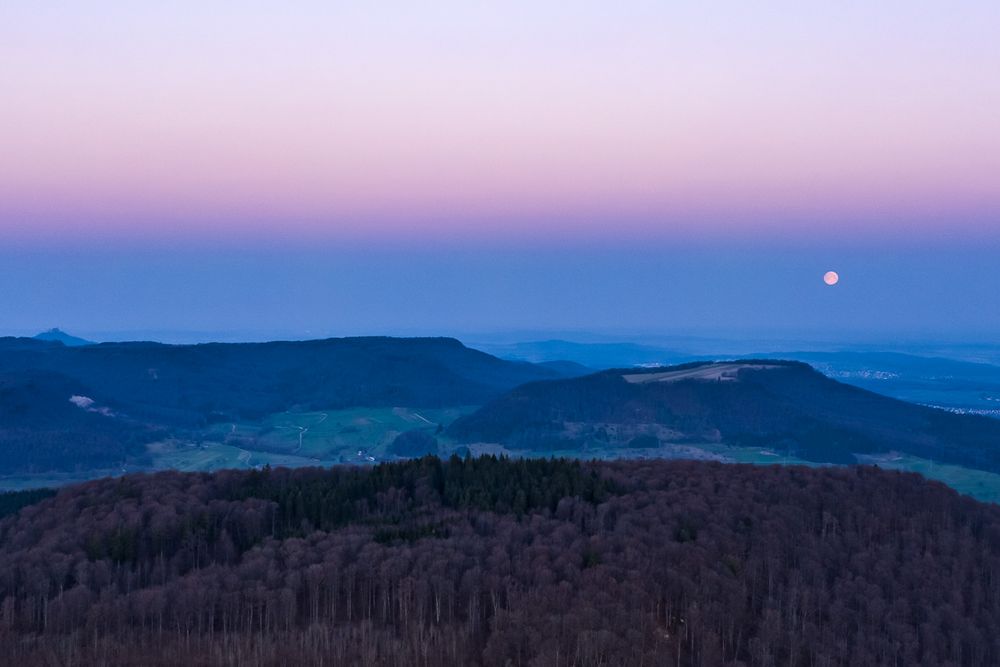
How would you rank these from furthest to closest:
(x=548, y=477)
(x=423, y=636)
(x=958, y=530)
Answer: (x=548, y=477), (x=958, y=530), (x=423, y=636)

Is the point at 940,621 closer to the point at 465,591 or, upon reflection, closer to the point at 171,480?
the point at 465,591

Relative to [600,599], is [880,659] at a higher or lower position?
lower

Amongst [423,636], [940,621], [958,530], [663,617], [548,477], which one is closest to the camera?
[423,636]

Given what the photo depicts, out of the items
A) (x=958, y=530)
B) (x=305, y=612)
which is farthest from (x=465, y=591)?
(x=958, y=530)

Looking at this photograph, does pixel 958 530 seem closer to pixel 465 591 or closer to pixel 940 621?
pixel 940 621

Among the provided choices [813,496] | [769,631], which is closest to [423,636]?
[769,631]

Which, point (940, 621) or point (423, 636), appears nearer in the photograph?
point (423, 636)
